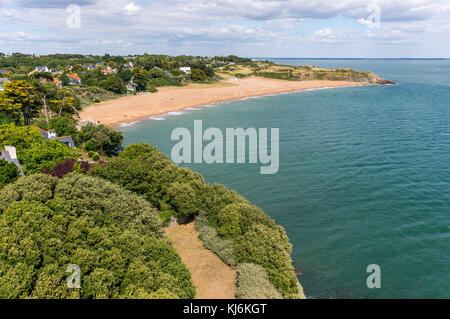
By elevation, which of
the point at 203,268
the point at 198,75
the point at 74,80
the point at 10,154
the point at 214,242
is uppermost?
the point at 198,75

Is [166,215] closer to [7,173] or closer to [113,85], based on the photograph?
[7,173]

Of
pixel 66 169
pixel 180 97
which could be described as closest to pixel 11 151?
pixel 66 169

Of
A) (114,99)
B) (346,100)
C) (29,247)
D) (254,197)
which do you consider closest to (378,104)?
(346,100)

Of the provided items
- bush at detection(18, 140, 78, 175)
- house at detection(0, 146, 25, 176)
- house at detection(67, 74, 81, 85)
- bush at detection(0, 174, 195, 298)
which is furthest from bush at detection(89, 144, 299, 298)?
house at detection(67, 74, 81, 85)

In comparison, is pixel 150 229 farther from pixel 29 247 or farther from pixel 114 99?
pixel 114 99

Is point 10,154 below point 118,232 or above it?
above
